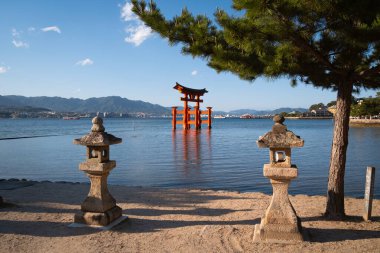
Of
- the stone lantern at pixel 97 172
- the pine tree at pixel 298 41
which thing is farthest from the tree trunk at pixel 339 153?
the stone lantern at pixel 97 172

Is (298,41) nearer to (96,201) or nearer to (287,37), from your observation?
(287,37)

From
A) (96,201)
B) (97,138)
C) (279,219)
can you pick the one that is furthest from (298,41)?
(96,201)

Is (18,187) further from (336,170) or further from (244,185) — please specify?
(336,170)

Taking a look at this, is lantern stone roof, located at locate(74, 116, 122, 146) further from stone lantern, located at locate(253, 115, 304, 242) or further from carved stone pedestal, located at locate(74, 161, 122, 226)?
stone lantern, located at locate(253, 115, 304, 242)

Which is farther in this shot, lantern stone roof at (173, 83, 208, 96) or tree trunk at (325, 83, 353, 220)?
lantern stone roof at (173, 83, 208, 96)

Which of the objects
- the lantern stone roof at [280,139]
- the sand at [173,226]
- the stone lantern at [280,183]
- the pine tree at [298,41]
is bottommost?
the sand at [173,226]

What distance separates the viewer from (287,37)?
193 inches

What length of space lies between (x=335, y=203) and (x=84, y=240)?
13.9ft

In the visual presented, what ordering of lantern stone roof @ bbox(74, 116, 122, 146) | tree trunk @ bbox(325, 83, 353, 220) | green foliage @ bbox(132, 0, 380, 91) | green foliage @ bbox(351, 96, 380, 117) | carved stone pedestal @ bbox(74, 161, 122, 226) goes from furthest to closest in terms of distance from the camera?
green foliage @ bbox(351, 96, 380, 117)
tree trunk @ bbox(325, 83, 353, 220)
carved stone pedestal @ bbox(74, 161, 122, 226)
lantern stone roof @ bbox(74, 116, 122, 146)
green foliage @ bbox(132, 0, 380, 91)

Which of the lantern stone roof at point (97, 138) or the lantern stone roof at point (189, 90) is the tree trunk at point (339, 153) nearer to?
the lantern stone roof at point (97, 138)

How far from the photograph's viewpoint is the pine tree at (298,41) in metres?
4.50

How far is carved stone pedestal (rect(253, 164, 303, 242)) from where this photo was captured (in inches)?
186

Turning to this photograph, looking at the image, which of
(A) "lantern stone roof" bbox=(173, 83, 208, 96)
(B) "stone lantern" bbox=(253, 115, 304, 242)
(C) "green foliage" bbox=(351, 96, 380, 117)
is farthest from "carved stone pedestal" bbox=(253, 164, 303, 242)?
(C) "green foliage" bbox=(351, 96, 380, 117)

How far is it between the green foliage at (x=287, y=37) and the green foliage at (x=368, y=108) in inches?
2287
